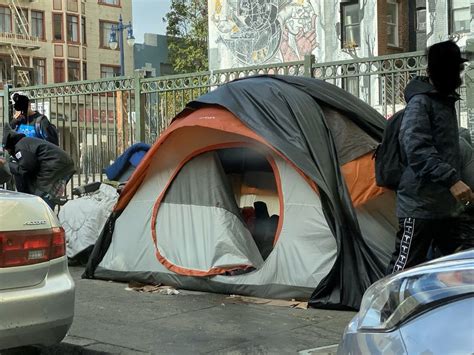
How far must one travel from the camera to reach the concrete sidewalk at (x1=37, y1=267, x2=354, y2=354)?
4.72m

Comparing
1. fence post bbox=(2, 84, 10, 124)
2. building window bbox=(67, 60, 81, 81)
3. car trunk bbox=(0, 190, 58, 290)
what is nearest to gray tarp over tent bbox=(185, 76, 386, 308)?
car trunk bbox=(0, 190, 58, 290)

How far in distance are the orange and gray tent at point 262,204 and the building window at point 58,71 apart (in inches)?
1548

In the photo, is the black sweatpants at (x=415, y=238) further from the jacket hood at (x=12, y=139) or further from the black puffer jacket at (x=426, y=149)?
the jacket hood at (x=12, y=139)

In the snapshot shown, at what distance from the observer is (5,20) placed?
42781 millimetres

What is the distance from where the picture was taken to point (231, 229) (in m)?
6.65

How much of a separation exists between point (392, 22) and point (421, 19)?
1.06m

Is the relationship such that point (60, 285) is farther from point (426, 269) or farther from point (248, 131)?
point (248, 131)

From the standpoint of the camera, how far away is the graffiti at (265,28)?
25312 millimetres

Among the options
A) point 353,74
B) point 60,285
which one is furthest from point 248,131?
point 60,285

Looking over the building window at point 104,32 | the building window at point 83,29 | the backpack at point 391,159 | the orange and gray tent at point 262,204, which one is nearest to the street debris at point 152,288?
the orange and gray tent at point 262,204

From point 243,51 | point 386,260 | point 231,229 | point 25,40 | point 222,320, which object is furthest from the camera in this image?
point 25,40

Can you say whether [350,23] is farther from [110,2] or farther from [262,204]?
[110,2]

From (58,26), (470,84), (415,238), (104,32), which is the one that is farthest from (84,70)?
(415,238)

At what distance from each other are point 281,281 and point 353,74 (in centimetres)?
267
